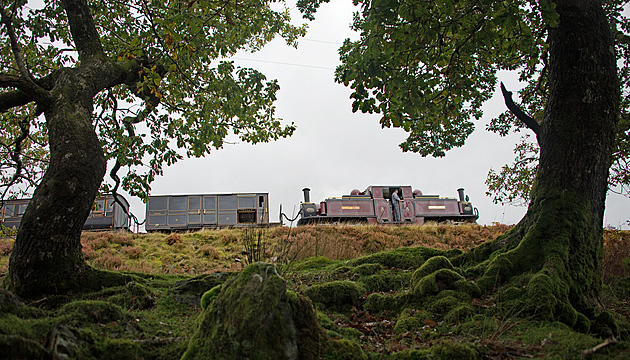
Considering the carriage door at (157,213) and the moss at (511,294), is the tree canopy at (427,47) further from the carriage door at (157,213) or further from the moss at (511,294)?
the carriage door at (157,213)

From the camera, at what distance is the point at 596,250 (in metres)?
4.27

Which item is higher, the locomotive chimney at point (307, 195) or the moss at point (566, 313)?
the locomotive chimney at point (307, 195)

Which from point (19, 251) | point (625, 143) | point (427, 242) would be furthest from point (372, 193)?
point (19, 251)

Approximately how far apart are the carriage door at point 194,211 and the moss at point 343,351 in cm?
1933

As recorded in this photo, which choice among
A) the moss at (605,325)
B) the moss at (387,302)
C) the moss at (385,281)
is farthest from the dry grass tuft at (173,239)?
the moss at (605,325)

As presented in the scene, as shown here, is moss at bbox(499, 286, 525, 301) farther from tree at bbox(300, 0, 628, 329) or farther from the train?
the train

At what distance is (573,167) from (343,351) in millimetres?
3815

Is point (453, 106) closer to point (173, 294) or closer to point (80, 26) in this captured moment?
point (173, 294)

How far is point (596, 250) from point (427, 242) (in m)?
8.01

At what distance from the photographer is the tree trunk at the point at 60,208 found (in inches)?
151

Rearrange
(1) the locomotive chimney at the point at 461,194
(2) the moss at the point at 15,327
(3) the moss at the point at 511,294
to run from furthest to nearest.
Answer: (1) the locomotive chimney at the point at 461,194, (3) the moss at the point at 511,294, (2) the moss at the point at 15,327

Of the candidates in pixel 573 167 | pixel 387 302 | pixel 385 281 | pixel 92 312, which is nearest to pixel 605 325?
pixel 573 167

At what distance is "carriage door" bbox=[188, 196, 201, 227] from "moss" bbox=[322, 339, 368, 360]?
19.3 m

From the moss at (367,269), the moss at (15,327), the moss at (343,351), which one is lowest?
the moss at (343,351)
